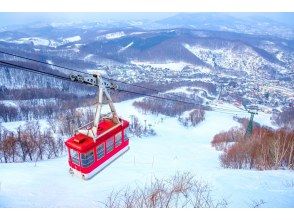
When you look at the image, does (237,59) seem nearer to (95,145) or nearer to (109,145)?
(109,145)

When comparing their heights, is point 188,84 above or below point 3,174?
below

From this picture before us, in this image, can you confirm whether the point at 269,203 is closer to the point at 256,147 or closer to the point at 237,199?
the point at 237,199

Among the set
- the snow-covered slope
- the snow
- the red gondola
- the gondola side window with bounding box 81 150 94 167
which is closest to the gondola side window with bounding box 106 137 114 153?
the red gondola

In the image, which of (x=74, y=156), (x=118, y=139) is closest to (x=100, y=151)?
(x=74, y=156)

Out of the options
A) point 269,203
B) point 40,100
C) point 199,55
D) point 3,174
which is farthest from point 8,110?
point 199,55

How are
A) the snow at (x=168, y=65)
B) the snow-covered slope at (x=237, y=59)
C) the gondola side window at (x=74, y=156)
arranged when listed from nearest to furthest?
the gondola side window at (x=74, y=156) → the snow at (x=168, y=65) → the snow-covered slope at (x=237, y=59)

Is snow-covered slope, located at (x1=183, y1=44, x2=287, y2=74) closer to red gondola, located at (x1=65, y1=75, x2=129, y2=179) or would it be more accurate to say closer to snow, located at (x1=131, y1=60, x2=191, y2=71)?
snow, located at (x1=131, y1=60, x2=191, y2=71)

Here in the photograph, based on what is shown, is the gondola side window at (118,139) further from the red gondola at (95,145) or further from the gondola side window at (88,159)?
the gondola side window at (88,159)

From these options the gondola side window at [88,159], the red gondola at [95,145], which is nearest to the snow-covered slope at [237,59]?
the red gondola at [95,145]
